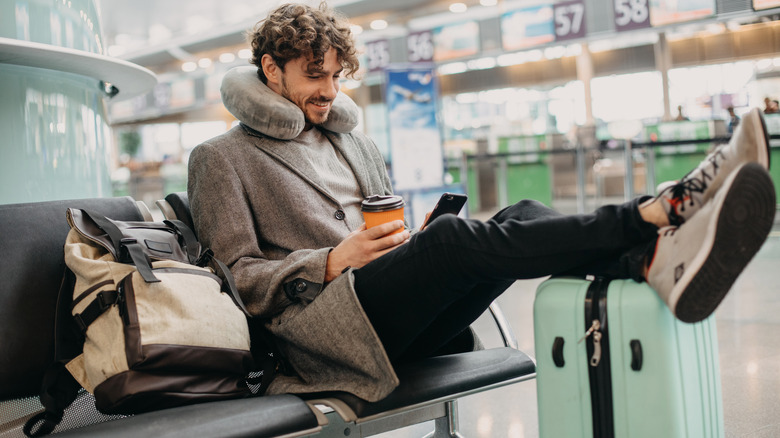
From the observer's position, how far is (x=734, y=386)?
260 cm

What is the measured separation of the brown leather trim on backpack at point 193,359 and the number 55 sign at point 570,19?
911 cm

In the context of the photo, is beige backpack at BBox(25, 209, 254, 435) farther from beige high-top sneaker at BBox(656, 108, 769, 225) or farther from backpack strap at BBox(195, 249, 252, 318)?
beige high-top sneaker at BBox(656, 108, 769, 225)

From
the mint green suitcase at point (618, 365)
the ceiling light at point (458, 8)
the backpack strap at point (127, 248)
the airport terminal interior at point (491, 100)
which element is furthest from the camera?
the ceiling light at point (458, 8)

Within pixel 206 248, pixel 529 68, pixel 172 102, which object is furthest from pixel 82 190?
pixel 172 102

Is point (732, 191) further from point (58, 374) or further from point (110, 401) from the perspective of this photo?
point (58, 374)

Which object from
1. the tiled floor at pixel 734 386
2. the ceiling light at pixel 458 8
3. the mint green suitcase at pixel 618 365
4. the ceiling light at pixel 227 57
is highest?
the ceiling light at pixel 227 57

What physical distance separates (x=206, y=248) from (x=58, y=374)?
47 centimetres

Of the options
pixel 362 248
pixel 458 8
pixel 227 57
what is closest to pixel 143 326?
pixel 362 248

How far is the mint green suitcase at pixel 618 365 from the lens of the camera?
3.99 ft

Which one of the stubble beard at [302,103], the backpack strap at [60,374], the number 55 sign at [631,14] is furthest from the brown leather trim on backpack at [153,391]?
the number 55 sign at [631,14]

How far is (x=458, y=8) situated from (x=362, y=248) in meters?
11.9

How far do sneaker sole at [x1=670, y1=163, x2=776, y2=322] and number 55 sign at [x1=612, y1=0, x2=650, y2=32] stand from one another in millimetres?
8689

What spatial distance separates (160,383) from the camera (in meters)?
1.28

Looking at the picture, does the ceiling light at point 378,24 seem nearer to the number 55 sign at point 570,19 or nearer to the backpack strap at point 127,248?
the number 55 sign at point 570,19
